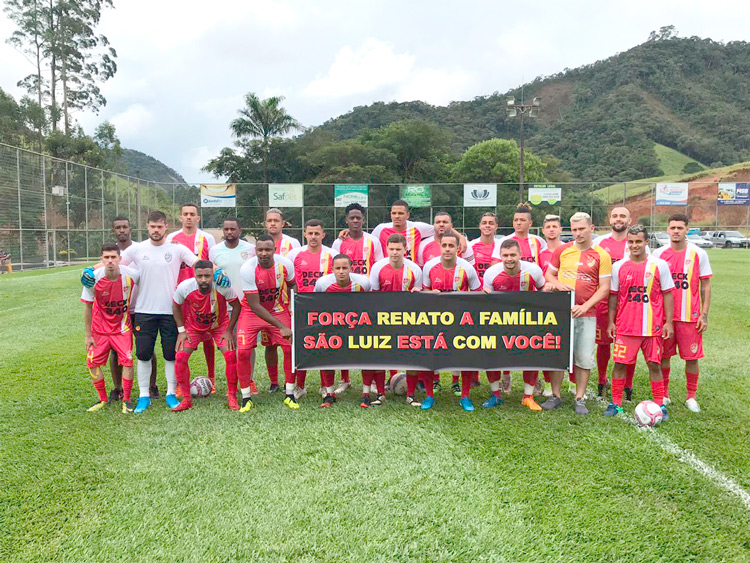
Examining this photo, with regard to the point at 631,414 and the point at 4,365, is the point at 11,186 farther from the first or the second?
the point at 631,414

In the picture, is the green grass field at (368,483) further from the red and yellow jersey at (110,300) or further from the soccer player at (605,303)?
the red and yellow jersey at (110,300)

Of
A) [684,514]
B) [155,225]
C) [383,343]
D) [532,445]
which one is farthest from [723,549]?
[155,225]

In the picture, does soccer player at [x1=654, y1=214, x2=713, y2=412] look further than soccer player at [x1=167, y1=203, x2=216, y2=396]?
No

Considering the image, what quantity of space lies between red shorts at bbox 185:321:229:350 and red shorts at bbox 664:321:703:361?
14.5 feet

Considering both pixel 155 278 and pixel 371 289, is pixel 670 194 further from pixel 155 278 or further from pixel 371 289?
pixel 155 278

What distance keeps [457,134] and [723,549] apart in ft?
250

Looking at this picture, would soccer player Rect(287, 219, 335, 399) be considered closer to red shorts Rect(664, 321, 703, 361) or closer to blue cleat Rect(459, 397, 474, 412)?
blue cleat Rect(459, 397, 474, 412)

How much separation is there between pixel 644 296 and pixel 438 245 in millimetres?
2133

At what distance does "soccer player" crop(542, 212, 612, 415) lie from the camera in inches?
202

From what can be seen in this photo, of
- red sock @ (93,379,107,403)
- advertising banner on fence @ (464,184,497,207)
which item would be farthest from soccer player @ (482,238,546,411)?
advertising banner on fence @ (464,184,497,207)

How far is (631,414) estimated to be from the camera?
5.15 m

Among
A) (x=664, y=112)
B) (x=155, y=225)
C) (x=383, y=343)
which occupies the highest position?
(x=664, y=112)

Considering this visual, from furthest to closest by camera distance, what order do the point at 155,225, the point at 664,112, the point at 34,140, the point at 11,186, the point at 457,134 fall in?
the point at 664,112
the point at 457,134
the point at 34,140
the point at 11,186
the point at 155,225

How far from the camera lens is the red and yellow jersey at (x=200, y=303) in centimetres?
527
